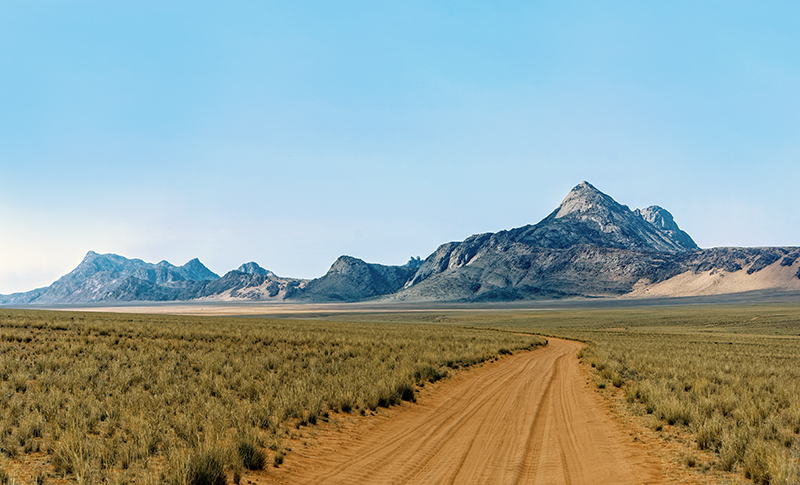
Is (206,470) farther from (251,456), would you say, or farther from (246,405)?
(246,405)

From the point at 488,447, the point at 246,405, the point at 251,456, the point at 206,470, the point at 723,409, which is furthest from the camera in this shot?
the point at 723,409

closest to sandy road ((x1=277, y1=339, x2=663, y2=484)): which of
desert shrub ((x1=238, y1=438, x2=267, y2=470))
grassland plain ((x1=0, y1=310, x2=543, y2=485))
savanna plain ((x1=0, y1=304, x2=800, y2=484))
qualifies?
desert shrub ((x1=238, y1=438, x2=267, y2=470))

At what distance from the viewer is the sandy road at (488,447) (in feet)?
26.4

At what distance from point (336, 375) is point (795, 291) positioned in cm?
23090

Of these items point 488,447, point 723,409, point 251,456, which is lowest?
point 723,409

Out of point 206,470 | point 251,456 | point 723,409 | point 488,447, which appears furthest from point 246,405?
point 723,409

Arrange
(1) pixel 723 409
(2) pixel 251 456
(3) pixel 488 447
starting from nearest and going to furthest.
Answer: (2) pixel 251 456, (3) pixel 488 447, (1) pixel 723 409

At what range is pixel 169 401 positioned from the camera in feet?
38.7

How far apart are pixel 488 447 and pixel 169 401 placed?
26.9 ft

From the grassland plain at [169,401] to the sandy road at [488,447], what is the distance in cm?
125

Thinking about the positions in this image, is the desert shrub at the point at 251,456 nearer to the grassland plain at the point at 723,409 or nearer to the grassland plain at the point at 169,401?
the grassland plain at the point at 169,401

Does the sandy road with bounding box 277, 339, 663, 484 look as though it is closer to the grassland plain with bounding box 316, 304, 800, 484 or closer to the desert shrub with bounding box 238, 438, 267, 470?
the desert shrub with bounding box 238, 438, 267, 470

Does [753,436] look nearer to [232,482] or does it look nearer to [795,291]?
[232,482]

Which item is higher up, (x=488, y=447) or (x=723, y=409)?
(x=488, y=447)
